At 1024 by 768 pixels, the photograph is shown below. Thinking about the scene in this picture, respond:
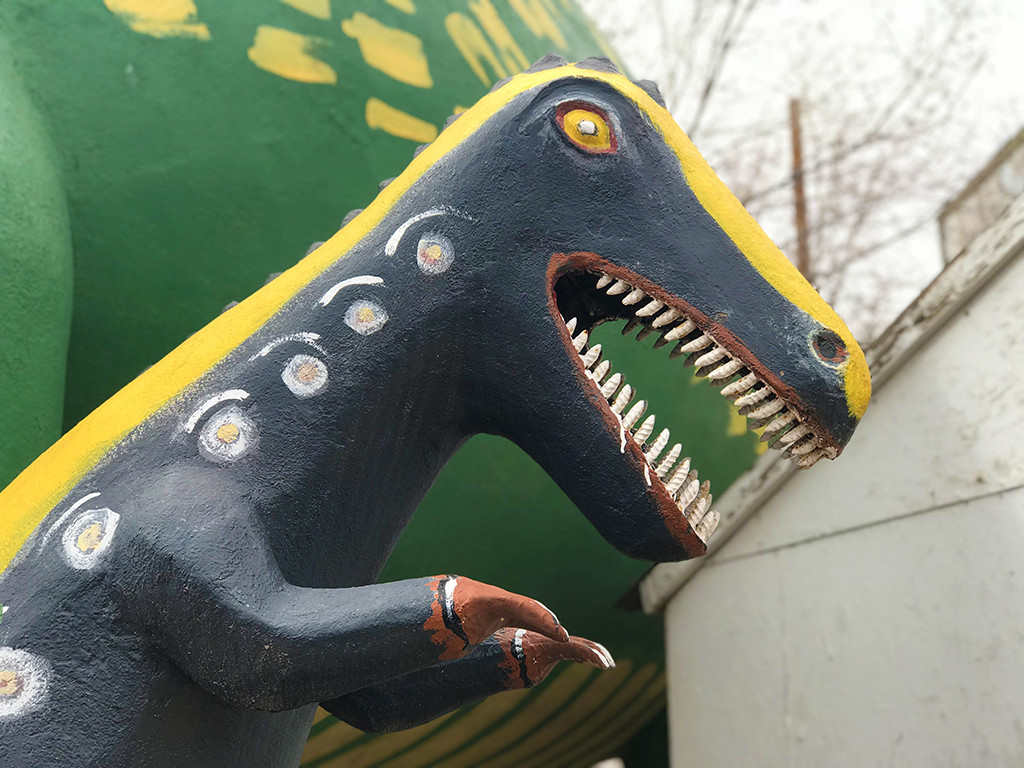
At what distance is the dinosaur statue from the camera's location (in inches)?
61.1

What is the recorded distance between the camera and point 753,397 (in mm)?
1855

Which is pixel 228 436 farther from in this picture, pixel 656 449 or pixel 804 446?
pixel 804 446

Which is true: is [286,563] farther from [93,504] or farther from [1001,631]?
[1001,631]

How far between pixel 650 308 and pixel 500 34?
2.20 m

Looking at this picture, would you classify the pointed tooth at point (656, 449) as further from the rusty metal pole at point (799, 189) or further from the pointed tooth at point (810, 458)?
the rusty metal pole at point (799, 189)

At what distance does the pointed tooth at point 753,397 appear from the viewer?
185 centimetres

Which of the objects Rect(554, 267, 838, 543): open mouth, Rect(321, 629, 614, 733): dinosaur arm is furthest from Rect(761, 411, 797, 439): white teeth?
Rect(321, 629, 614, 733): dinosaur arm

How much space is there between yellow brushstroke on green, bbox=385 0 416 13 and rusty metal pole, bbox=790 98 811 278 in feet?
31.1

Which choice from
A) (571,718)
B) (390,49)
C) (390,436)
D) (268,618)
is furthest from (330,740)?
(390,49)

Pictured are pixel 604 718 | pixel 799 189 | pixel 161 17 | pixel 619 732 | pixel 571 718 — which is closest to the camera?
pixel 161 17

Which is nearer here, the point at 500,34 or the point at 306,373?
the point at 306,373

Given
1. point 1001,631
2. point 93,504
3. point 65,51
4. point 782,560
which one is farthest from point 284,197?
point 1001,631

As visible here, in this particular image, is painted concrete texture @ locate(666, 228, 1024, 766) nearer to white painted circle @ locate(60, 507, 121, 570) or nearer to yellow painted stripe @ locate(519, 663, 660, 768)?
yellow painted stripe @ locate(519, 663, 660, 768)

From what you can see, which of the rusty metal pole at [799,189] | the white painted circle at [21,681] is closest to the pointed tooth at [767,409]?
the white painted circle at [21,681]
